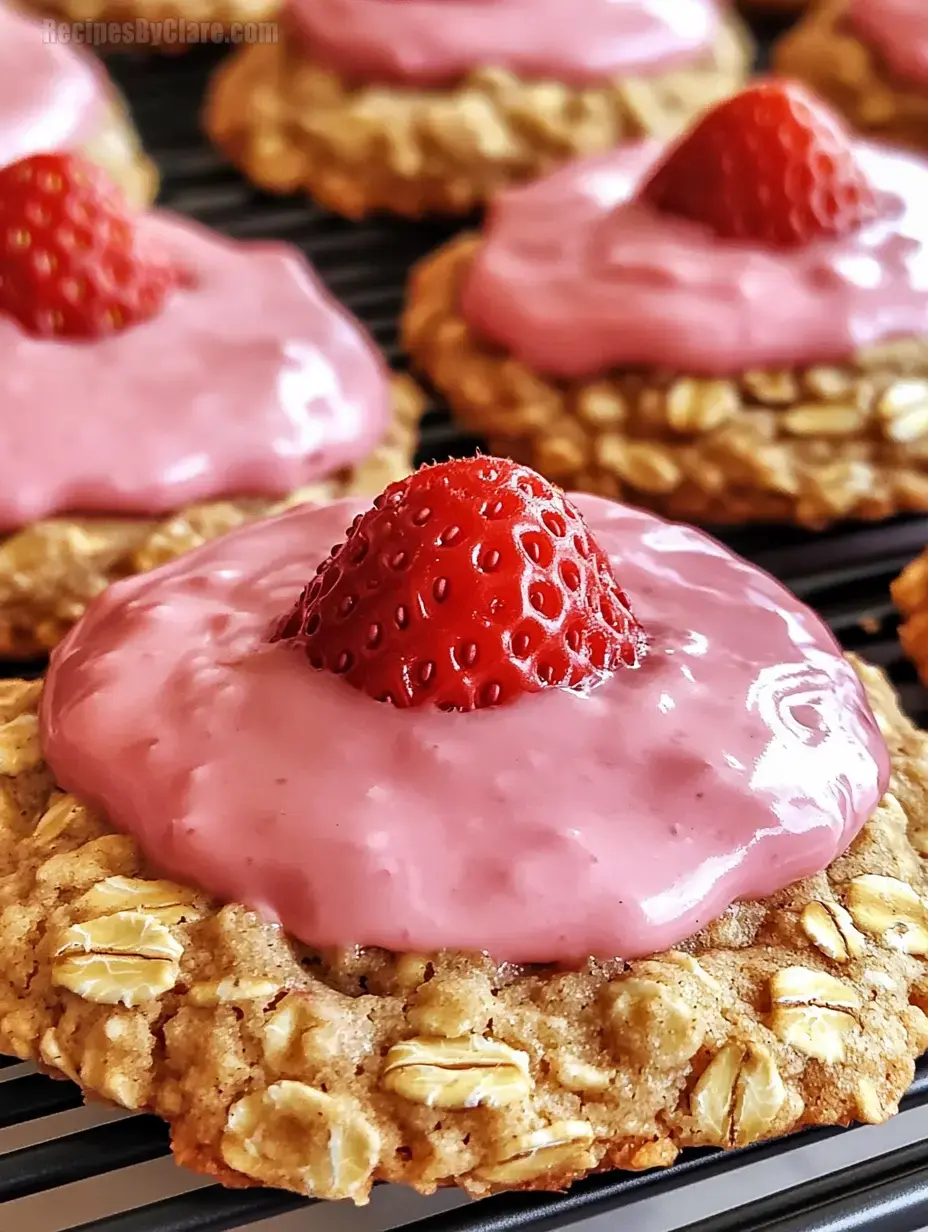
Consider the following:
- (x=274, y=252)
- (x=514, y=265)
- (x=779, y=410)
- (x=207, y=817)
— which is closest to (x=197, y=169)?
(x=274, y=252)

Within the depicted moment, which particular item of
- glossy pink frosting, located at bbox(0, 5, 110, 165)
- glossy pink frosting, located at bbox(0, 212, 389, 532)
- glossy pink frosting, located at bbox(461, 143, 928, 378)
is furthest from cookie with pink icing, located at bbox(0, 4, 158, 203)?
glossy pink frosting, located at bbox(461, 143, 928, 378)

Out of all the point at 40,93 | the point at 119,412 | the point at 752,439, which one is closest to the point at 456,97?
the point at 40,93

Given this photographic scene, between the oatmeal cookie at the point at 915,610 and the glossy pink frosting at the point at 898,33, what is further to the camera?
the glossy pink frosting at the point at 898,33

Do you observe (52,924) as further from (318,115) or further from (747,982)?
(318,115)

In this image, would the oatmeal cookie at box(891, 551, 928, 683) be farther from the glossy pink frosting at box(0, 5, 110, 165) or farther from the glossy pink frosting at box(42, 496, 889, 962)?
the glossy pink frosting at box(0, 5, 110, 165)

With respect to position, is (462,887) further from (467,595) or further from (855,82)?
(855,82)

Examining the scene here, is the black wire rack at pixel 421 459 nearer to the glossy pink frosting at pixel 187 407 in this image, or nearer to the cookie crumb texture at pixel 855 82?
the glossy pink frosting at pixel 187 407

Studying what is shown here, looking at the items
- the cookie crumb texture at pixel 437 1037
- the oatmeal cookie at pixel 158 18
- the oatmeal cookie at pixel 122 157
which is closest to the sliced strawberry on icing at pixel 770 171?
the oatmeal cookie at pixel 122 157
